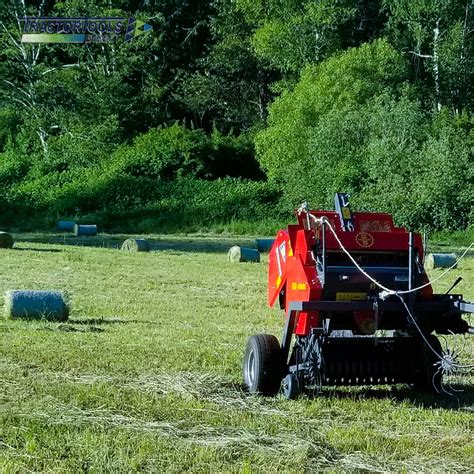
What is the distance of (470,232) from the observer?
3900 centimetres

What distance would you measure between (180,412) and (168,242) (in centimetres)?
2593

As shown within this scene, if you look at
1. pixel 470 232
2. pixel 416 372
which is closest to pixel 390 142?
pixel 470 232

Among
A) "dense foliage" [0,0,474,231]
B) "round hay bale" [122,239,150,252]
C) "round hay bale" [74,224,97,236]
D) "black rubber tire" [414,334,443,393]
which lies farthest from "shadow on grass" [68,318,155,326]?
"dense foliage" [0,0,474,231]

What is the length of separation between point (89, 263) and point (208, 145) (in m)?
28.6

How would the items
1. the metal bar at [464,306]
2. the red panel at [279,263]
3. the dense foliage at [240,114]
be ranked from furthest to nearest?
the dense foliage at [240,114] < the red panel at [279,263] < the metal bar at [464,306]

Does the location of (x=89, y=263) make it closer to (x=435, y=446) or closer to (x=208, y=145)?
(x=435, y=446)

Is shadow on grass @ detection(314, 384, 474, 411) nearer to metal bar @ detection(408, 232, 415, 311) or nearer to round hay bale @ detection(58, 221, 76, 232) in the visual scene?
metal bar @ detection(408, 232, 415, 311)

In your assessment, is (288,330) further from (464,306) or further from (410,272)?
(464,306)

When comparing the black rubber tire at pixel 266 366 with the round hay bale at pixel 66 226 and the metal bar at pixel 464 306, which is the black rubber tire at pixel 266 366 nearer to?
the metal bar at pixel 464 306

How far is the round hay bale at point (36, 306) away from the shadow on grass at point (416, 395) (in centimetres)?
494

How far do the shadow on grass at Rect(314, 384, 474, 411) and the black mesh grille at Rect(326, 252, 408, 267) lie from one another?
1.21m

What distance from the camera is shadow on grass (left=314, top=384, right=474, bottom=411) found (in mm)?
8414

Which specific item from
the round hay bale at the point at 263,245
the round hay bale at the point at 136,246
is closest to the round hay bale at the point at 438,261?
the round hay bale at the point at 263,245

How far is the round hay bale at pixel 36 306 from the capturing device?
12.6m
